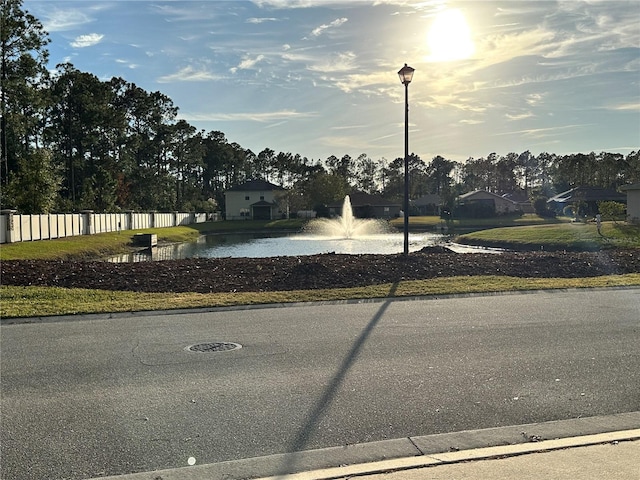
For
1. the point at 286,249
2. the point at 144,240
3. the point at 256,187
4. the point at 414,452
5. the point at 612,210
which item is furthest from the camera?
the point at 256,187

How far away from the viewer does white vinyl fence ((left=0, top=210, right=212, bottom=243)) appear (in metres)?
28.6

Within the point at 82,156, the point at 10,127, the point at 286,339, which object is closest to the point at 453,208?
the point at 82,156

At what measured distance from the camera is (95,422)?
489 centimetres

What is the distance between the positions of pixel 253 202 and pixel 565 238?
70549mm

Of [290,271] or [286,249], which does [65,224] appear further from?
[290,271]

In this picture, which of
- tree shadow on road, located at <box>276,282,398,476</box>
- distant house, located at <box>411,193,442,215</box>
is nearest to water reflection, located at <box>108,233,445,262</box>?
tree shadow on road, located at <box>276,282,398,476</box>

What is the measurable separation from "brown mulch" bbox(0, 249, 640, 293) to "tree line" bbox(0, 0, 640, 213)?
70.4 ft

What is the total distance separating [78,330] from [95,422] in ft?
14.0

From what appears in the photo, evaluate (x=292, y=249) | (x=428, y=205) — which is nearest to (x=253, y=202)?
(x=428, y=205)

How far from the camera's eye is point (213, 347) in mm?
7559

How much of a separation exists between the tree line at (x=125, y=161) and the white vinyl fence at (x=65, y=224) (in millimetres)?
1686

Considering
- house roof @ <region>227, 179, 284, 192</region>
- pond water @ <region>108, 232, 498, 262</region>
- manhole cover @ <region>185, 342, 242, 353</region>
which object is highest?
house roof @ <region>227, 179, 284, 192</region>

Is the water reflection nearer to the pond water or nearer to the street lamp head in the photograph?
the pond water

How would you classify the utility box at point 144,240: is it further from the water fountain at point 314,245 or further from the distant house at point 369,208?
the distant house at point 369,208
